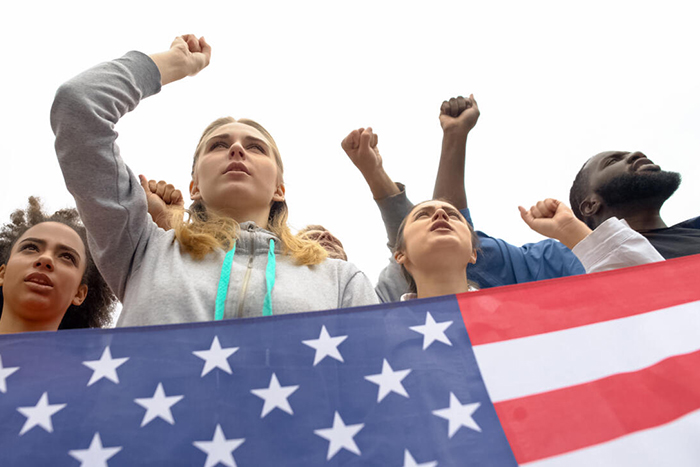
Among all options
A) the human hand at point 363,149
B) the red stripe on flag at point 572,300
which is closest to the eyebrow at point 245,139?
the human hand at point 363,149

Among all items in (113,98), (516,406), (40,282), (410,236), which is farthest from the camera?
(410,236)

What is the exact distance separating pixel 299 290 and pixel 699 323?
1.44 meters

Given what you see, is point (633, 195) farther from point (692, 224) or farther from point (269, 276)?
point (269, 276)

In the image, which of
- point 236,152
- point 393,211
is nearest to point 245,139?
point 236,152

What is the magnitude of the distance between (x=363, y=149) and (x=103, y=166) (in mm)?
1629

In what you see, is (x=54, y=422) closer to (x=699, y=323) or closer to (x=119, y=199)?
(x=119, y=199)

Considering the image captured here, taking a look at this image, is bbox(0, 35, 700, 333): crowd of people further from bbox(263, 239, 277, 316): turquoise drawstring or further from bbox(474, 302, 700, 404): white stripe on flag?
bbox(474, 302, 700, 404): white stripe on flag

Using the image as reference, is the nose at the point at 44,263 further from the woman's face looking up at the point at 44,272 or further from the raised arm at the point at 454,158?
the raised arm at the point at 454,158

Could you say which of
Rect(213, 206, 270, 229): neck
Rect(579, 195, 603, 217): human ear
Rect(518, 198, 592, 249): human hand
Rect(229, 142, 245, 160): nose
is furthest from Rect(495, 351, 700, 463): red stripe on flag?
Rect(579, 195, 603, 217): human ear

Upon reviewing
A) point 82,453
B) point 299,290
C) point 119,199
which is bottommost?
point 82,453

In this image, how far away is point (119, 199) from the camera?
7.38 feet

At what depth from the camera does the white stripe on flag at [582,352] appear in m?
1.89

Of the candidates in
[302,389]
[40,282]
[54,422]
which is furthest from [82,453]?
[40,282]

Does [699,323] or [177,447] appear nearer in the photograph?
[177,447]
